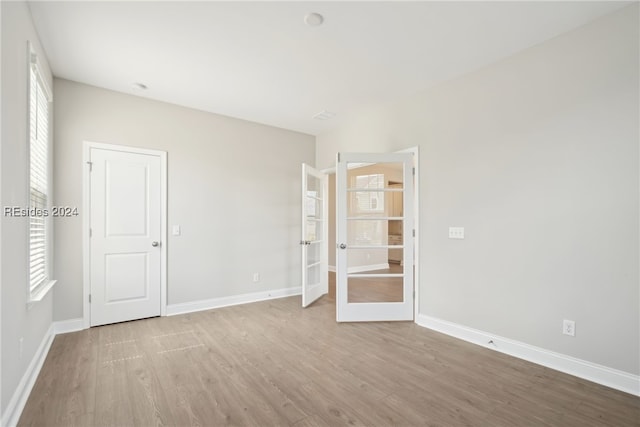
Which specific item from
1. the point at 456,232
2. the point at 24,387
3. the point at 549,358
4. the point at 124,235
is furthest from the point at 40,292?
the point at 549,358

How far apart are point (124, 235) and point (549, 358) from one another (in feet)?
14.8

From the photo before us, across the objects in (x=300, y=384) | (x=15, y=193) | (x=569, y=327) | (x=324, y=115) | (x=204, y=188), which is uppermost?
(x=324, y=115)

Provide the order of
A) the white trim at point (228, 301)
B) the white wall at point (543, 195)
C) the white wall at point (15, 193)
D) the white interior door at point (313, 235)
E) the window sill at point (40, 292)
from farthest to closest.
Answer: the white interior door at point (313, 235) < the white trim at point (228, 301) < the window sill at point (40, 292) < the white wall at point (543, 195) < the white wall at point (15, 193)

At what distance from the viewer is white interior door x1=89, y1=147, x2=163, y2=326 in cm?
345

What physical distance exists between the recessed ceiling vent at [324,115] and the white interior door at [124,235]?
2229mm

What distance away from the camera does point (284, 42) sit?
2617 mm

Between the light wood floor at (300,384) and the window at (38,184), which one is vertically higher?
the window at (38,184)

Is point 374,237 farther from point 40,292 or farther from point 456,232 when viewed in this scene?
point 40,292

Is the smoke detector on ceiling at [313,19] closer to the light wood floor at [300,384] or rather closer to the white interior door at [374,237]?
the white interior door at [374,237]

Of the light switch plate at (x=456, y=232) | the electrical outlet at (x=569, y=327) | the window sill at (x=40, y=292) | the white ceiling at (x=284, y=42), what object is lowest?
the electrical outlet at (x=569, y=327)

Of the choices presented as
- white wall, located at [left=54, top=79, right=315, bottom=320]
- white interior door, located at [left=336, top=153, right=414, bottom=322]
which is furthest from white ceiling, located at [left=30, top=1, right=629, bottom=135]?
white interior door, located at [left=336, top=153, right=414, bottom=322]

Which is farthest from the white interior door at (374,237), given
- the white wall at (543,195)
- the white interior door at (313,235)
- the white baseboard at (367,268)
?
the white interior door at (313,235)

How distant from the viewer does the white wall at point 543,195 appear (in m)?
2.21

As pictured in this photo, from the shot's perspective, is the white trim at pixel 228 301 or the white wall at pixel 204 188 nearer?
the white wall at pixel 204 188
